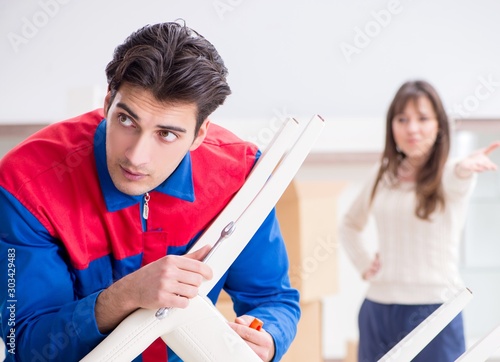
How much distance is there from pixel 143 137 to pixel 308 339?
57.8 inches

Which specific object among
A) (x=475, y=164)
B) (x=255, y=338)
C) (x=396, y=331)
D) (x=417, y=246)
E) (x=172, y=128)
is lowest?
(x=396, y=331)

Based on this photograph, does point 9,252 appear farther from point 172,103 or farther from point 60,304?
point 172,103

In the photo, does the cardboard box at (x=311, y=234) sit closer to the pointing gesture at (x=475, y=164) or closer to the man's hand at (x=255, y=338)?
the pointing gesture at (x=475, y=164)

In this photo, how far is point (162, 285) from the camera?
81cm

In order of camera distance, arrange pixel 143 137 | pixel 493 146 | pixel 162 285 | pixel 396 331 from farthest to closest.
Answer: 1. pixel 396 331
2. pixel 493 146
3. pixel 143 137
4. pixel 162 285

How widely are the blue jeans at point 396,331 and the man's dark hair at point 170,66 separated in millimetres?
1333

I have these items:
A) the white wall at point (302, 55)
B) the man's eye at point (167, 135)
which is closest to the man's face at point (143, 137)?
the man's eye at point (167, 135)

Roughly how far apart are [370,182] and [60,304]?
5.13ft

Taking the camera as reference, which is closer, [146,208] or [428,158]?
[146,208]

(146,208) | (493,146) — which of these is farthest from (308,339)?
(146,208)

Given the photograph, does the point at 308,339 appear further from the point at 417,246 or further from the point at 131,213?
the point at 131,213

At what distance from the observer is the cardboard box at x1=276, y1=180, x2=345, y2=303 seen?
7.85 feet

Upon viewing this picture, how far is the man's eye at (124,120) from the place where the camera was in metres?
0.92

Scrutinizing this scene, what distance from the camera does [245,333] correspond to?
91 centimetres
